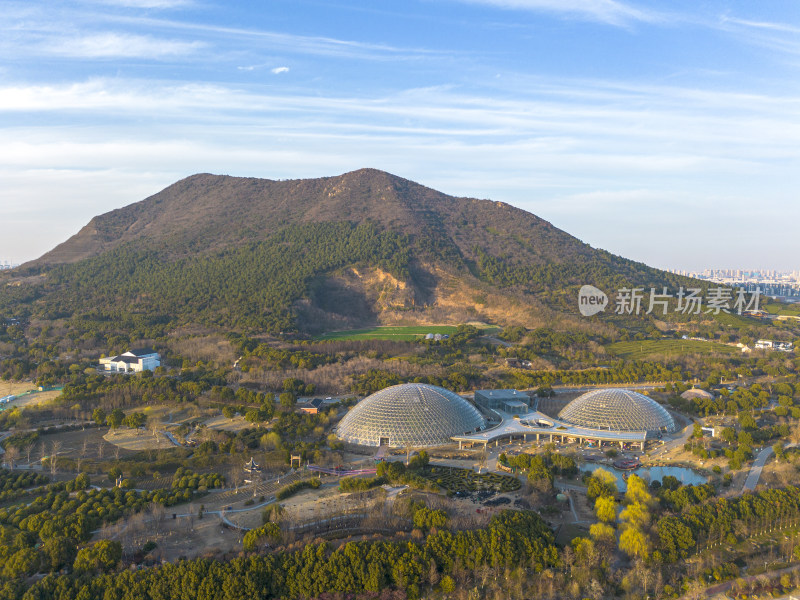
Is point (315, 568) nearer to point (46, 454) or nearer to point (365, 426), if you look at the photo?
point (365, 426)

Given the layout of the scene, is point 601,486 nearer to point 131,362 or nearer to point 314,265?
point 131,362

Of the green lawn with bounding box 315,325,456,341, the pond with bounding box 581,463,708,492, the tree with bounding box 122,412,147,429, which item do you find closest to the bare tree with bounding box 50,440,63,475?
the tree with bounding box 122,412,147,429

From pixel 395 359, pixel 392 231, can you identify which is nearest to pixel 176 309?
pixel 395 359

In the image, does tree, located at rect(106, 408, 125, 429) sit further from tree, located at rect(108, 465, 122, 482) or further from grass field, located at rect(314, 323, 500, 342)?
grass field, located at rect(314, 323, 500, 342)

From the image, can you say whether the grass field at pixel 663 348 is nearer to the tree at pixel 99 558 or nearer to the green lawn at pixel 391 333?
the green lawn at pixel 391 333

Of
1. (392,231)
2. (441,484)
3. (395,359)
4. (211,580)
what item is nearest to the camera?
(211,580)
